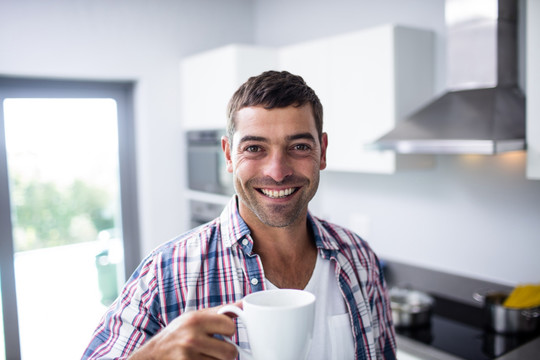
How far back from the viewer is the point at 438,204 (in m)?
2.56

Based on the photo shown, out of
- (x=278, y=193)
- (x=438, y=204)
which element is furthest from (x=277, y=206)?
(x=438, y=204)

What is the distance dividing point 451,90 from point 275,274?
150cm

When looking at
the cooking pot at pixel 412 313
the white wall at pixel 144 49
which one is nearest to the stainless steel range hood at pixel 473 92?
the cooking pot at pixel 412 313

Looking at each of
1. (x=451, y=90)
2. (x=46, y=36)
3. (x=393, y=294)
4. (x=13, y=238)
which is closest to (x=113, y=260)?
(x=13, y=238)

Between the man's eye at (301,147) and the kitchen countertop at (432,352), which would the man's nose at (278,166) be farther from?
the kitchen countertop at (432,352)

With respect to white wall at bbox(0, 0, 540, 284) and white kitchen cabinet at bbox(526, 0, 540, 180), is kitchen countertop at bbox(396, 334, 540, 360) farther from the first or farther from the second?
white kitchen cabinet at bbox(526, 0, 540, 180)

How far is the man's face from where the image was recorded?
105cm

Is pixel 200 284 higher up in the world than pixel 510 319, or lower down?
higher up

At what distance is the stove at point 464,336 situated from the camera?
2010mm

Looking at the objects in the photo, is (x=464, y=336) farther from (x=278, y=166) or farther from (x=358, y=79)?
(x=278, y=166)

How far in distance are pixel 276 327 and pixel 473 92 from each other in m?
1.77

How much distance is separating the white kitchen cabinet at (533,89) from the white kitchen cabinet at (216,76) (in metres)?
1.50

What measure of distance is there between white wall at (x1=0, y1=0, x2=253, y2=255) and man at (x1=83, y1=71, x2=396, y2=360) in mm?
2054

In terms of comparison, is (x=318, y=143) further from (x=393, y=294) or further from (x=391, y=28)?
(x=393, y=294)
